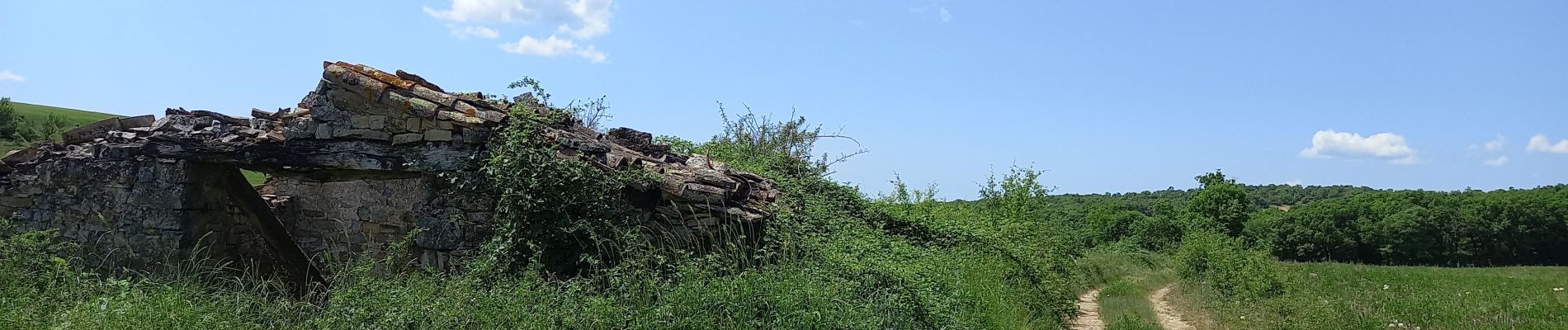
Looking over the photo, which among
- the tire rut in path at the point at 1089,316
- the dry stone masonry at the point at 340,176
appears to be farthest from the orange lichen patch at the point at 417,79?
the tire rut in path at the point at 1089,316

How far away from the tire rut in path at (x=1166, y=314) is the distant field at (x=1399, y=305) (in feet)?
1.87

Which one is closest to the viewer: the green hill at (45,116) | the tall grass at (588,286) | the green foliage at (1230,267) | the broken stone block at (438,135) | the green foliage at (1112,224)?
the tall grass at (588,286)

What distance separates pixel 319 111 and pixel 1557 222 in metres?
51.4

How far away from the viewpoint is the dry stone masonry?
7.03m

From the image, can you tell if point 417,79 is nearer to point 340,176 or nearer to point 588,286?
point 340,176

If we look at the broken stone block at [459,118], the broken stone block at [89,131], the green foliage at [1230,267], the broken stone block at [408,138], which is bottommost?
the green foliage at [1230,267]

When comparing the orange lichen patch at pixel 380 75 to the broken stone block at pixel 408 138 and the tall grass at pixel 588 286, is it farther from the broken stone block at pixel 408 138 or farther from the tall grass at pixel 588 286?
the tall grass at pixel 588 286

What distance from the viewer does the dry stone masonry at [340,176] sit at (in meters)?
7.03

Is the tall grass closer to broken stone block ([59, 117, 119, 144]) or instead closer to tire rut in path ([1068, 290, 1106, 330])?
broken stone block ([59, 117, 119, 144])

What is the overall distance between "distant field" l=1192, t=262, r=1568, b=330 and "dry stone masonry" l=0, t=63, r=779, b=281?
9369 mm

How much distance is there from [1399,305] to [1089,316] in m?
Result: 6.22

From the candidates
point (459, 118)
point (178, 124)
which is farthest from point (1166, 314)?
point (178, 124)

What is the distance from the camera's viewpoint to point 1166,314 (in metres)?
14.7

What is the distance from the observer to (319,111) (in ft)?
24.5
